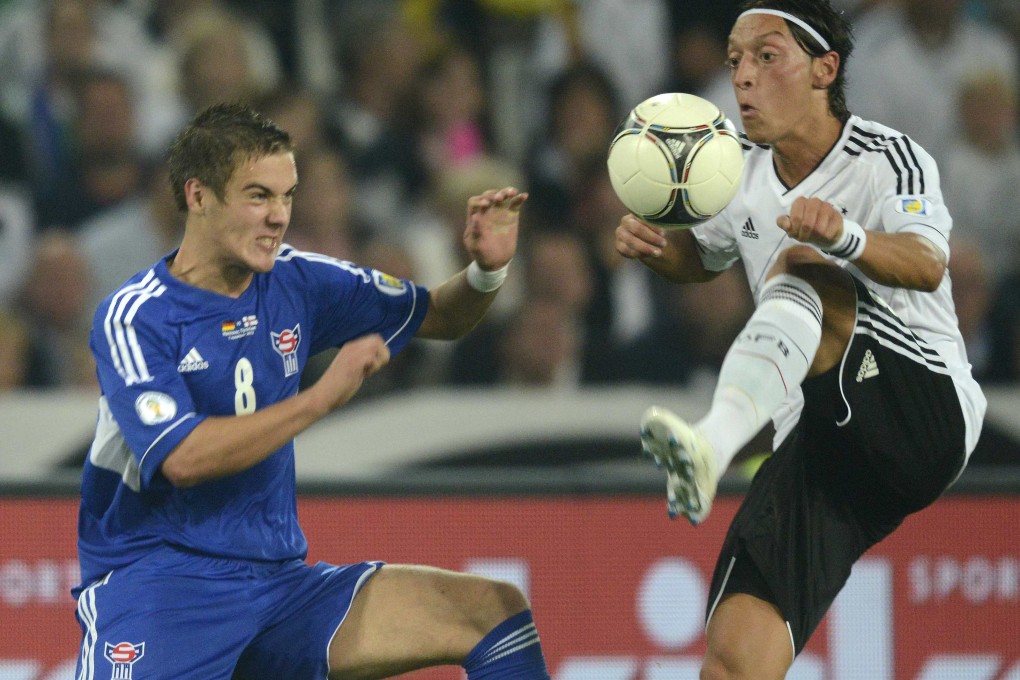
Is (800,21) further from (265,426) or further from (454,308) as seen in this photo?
(265,426)

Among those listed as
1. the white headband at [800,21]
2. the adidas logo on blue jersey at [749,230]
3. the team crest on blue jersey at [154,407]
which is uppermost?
the white headband at [800,21]

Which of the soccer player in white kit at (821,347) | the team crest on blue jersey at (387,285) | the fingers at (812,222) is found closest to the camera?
the fingers at (812,222)

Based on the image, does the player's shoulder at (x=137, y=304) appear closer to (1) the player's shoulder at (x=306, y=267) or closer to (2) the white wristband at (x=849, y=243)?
(1) the player's shoulder at (x=306, y=267)

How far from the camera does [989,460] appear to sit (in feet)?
24.4

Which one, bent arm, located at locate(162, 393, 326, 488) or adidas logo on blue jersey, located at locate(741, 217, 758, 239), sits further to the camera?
adidas logo on blue jersey, located at locate(741, 217, 758, 239)

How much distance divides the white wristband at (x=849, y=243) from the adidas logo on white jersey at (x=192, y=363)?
1.66 m

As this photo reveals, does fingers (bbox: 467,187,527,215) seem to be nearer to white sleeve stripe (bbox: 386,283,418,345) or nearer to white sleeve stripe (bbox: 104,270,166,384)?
white sleeve stripe (bbox: 386,283,418,345)

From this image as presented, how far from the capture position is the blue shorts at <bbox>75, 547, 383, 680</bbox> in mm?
3650

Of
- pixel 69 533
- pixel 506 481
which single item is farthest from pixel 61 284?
pixel 506 481

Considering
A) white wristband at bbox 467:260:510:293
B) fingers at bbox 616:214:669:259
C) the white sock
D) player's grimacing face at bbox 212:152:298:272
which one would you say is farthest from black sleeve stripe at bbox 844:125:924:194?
player's grimacing face at bbox 212:152:298:272

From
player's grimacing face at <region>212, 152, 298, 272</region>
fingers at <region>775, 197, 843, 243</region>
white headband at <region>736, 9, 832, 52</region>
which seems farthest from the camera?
white headband at <region>736, 9, 832, 52</region>

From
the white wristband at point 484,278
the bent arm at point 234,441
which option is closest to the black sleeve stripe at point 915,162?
the white wristband at point 484,278

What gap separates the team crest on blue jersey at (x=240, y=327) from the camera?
12.4 feet

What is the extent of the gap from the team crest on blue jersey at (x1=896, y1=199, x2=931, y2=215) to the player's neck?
5.82 feet
